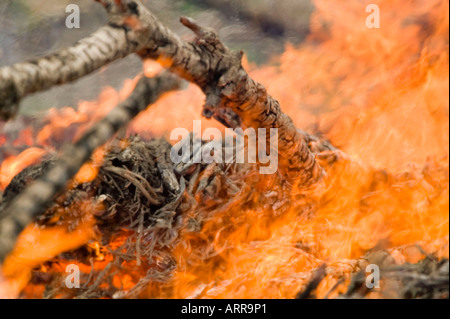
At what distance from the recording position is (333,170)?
2.99m

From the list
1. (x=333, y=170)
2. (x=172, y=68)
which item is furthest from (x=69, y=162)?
(x=333, y=170)

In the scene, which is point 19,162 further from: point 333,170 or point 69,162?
point 333,170

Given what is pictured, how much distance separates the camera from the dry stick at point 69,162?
1.19 meters

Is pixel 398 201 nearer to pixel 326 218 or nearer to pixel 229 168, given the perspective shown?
pixel 326 218

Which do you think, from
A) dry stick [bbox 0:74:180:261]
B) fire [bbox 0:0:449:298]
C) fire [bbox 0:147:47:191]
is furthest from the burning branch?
fire [bbox 0:147:47:191]

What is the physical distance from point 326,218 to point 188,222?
0.99 meters

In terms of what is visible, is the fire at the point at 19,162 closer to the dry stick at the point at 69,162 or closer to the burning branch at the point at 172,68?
the burning branch at the point at 172,68

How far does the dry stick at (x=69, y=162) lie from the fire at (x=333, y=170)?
3.33 ft

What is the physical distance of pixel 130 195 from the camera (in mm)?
2658

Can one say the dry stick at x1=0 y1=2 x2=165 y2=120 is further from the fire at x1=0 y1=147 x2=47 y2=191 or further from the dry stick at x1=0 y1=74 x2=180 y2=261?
the fire at x1=0 y1=147 x2=47 y2=191

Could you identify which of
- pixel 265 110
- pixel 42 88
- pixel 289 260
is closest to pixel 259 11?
pixel 265 110

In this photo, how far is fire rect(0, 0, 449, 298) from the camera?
7.98 feet

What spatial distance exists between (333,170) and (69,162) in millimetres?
2135

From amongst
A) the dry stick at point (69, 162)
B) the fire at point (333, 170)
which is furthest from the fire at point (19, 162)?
the dry stick at point (69, 162)
